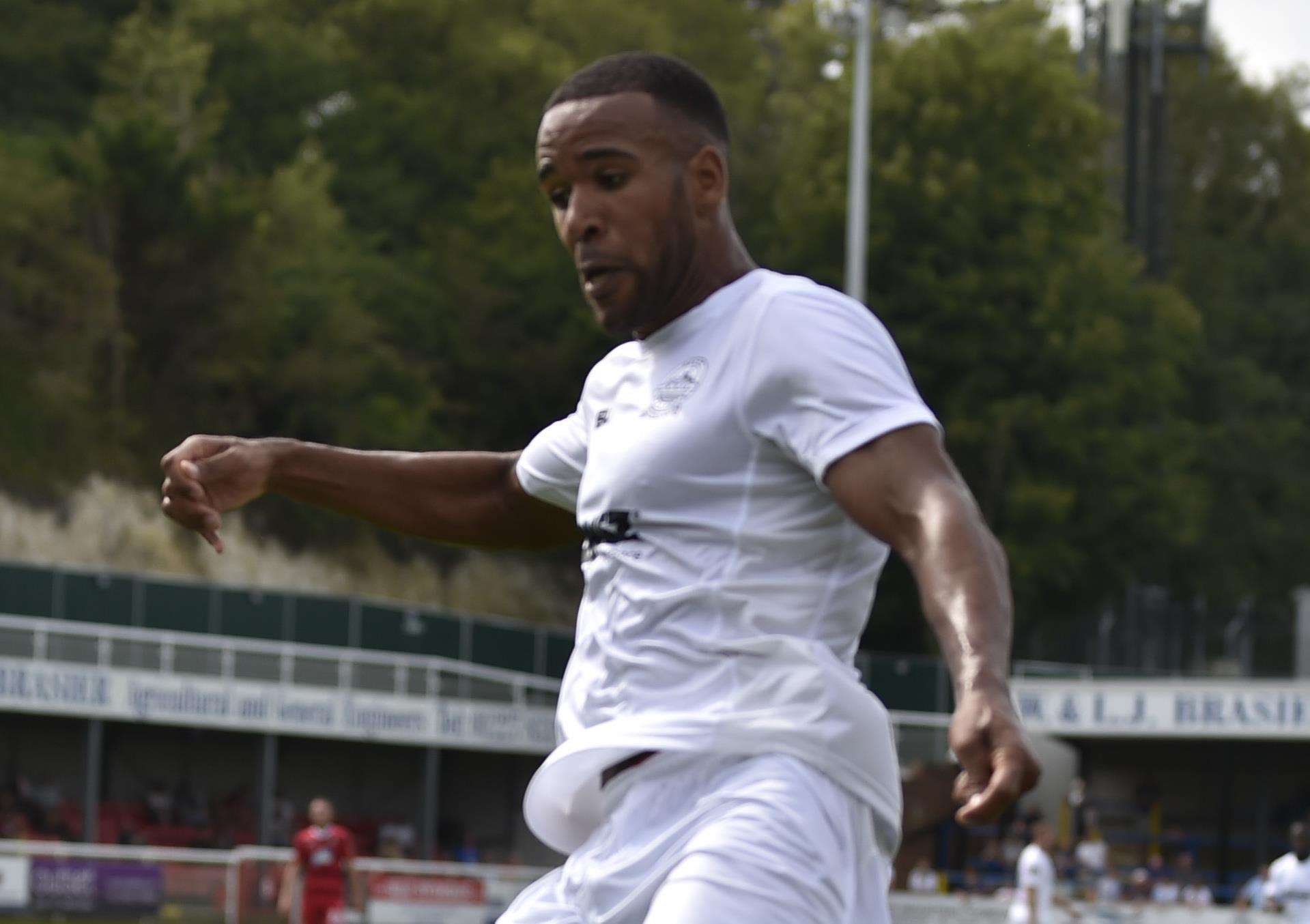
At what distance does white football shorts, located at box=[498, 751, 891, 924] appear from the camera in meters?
3.61

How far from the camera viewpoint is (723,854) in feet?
12.0

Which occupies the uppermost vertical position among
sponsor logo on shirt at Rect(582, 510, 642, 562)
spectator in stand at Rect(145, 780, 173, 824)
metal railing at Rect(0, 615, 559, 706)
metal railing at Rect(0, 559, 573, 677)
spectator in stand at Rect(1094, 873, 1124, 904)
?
metal railing at Rect(0, 559, 573, 677)

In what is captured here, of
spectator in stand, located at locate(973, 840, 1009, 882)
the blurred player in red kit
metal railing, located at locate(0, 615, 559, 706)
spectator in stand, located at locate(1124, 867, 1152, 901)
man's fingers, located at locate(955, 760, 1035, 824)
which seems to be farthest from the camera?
spectator in stand, located at locate(973, 840, 1009, 882)

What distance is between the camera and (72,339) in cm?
4888

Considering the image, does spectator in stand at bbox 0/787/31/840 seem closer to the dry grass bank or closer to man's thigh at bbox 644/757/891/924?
the dry grass bank

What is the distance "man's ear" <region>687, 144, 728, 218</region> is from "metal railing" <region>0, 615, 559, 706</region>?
34.5m

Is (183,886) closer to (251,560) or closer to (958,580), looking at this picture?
(958,580)

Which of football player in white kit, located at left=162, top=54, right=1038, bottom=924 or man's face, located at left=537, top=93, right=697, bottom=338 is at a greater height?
man's face, located at left=537, top=93, right=697, bottom=338

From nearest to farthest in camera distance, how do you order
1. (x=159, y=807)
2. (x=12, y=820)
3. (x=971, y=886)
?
(x=12, y=820)
(x=971, y=886)
(x=159, y=807)

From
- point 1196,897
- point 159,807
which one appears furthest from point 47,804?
point 1196,897

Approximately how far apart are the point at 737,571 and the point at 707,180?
24.2 inches

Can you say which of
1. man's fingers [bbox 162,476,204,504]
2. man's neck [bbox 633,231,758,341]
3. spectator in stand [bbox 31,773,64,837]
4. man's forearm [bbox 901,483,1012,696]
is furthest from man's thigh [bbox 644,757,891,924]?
spectator in stand [bbox 31,773,64,837]

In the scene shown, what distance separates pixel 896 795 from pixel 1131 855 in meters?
40.8

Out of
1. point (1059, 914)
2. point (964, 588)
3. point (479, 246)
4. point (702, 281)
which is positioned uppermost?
point (479, 246)
